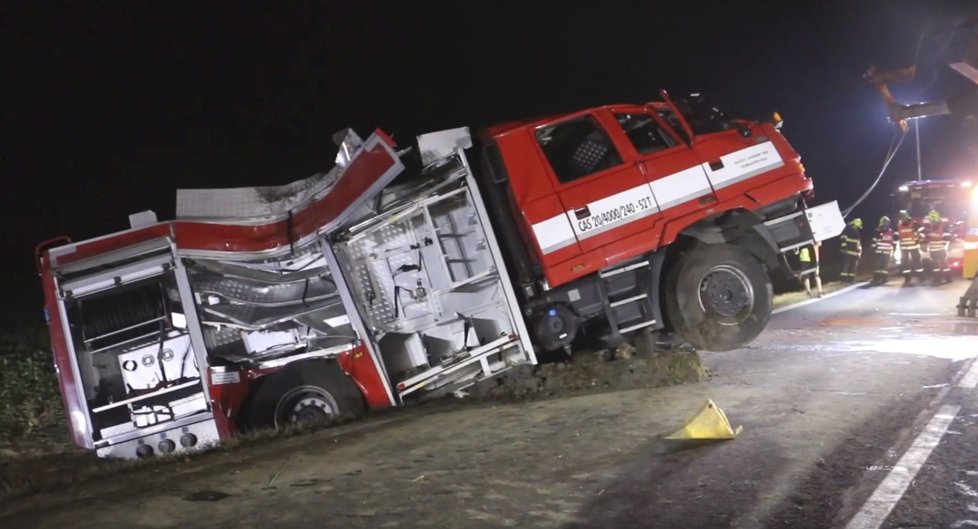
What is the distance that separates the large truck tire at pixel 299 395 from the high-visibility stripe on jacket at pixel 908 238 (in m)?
12.3

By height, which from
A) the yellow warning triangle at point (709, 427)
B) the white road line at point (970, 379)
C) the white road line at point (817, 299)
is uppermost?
the white road line at point (817, 299)

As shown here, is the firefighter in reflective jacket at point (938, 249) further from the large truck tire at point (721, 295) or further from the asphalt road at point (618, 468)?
the large truck tire at point (721, 295)

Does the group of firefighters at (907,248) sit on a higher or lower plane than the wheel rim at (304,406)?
lower

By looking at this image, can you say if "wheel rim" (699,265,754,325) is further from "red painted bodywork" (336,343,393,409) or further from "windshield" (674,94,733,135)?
"red painted bodywork" (336,343,393,409)

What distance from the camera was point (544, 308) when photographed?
305 inches

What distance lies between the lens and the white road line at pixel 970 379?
21.7ft

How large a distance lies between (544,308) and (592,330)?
0.63 meters

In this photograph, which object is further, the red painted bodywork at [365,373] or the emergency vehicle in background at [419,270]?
the red painted bodywork at [365,373]

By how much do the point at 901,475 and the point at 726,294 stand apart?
328 cm

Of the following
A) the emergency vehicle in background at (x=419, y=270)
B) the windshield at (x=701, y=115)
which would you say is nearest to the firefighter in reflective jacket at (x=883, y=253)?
the emergency vehicle in background at (x=419, y=270)

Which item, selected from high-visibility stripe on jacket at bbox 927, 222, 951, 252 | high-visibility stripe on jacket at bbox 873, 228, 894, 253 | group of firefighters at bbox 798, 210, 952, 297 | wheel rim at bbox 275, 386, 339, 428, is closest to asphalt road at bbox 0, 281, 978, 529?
wheel rim at bbox 275, 386, 339, 428

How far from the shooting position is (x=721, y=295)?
790 cm

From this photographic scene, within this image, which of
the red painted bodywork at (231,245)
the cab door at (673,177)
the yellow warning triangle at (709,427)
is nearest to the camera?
the yellow warning triangle at (709,427)

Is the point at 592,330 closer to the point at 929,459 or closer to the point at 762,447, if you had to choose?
the point at 762,447
